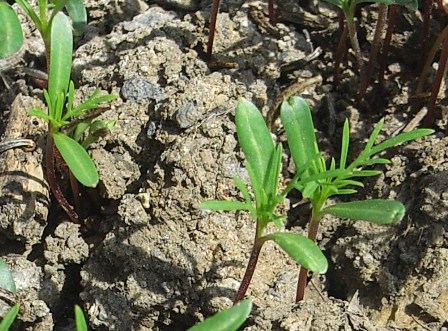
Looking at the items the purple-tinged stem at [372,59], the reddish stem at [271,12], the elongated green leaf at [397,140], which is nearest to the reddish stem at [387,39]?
the purple-tinged stem at [372,59]

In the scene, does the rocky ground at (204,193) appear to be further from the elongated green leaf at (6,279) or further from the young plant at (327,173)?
the young plant at (327,173)

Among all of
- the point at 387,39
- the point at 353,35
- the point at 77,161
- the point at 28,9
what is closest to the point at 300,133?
the point at 353,35

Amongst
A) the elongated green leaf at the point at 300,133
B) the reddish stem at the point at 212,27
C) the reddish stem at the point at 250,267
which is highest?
the reddish stem at the point at 212,27

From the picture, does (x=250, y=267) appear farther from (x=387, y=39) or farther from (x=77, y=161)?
(x=387, y=39)

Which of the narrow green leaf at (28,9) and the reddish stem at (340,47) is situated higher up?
the narrow green leaf at (28,9)

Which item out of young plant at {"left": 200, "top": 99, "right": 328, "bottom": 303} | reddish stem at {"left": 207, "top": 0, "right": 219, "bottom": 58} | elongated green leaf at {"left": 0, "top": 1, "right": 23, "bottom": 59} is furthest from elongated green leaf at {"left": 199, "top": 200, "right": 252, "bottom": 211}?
reddish stem at {"left": 207, "top": 0, "right": 219, "bottom": 58}

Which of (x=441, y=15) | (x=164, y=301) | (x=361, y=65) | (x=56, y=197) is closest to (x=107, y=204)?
(x=56, y=197)

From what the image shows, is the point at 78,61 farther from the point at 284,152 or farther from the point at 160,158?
the point at 284,152
